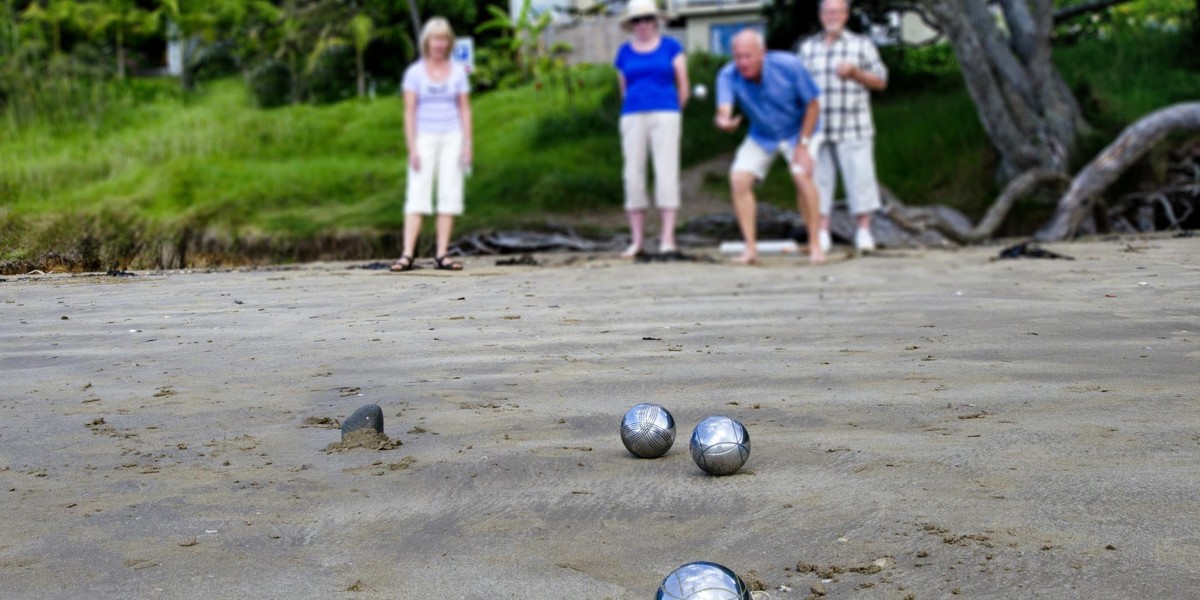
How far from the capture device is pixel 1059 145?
1659cm

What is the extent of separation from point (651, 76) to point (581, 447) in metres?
8.17

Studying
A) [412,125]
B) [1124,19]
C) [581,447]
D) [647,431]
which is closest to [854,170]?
[412,125]

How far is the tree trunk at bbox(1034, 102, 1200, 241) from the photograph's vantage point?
14.9m

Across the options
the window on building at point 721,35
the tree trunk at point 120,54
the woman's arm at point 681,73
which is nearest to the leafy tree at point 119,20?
the tree trunk at point 120,54

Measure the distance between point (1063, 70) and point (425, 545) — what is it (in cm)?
2000

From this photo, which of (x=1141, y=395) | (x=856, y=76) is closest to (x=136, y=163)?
(x=856, y=76)

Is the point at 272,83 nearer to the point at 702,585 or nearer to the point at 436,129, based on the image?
the point at 436,129

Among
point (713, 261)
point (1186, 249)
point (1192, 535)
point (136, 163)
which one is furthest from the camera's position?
point (136, 163)

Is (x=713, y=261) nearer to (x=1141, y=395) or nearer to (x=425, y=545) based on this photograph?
(x=1141, y=395)

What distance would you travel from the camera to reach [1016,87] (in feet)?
55.2

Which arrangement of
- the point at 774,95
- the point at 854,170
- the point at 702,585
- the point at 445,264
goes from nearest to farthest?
1. the point at 702,585
2. the point at 445,264
3. the point at 774,95
4. the point at 854,170

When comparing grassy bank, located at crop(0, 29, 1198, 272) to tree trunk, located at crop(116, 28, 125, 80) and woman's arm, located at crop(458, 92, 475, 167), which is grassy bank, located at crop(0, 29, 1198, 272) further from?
tree trunk, located at crop(116, 28, 125, 80)

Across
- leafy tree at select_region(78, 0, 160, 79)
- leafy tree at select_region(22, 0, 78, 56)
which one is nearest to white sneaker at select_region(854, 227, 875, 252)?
leafy tree at select_region(22, 0, 78, 56)

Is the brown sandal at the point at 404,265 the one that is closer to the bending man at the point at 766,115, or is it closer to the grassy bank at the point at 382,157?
the grassy bank at the point at 382,157
